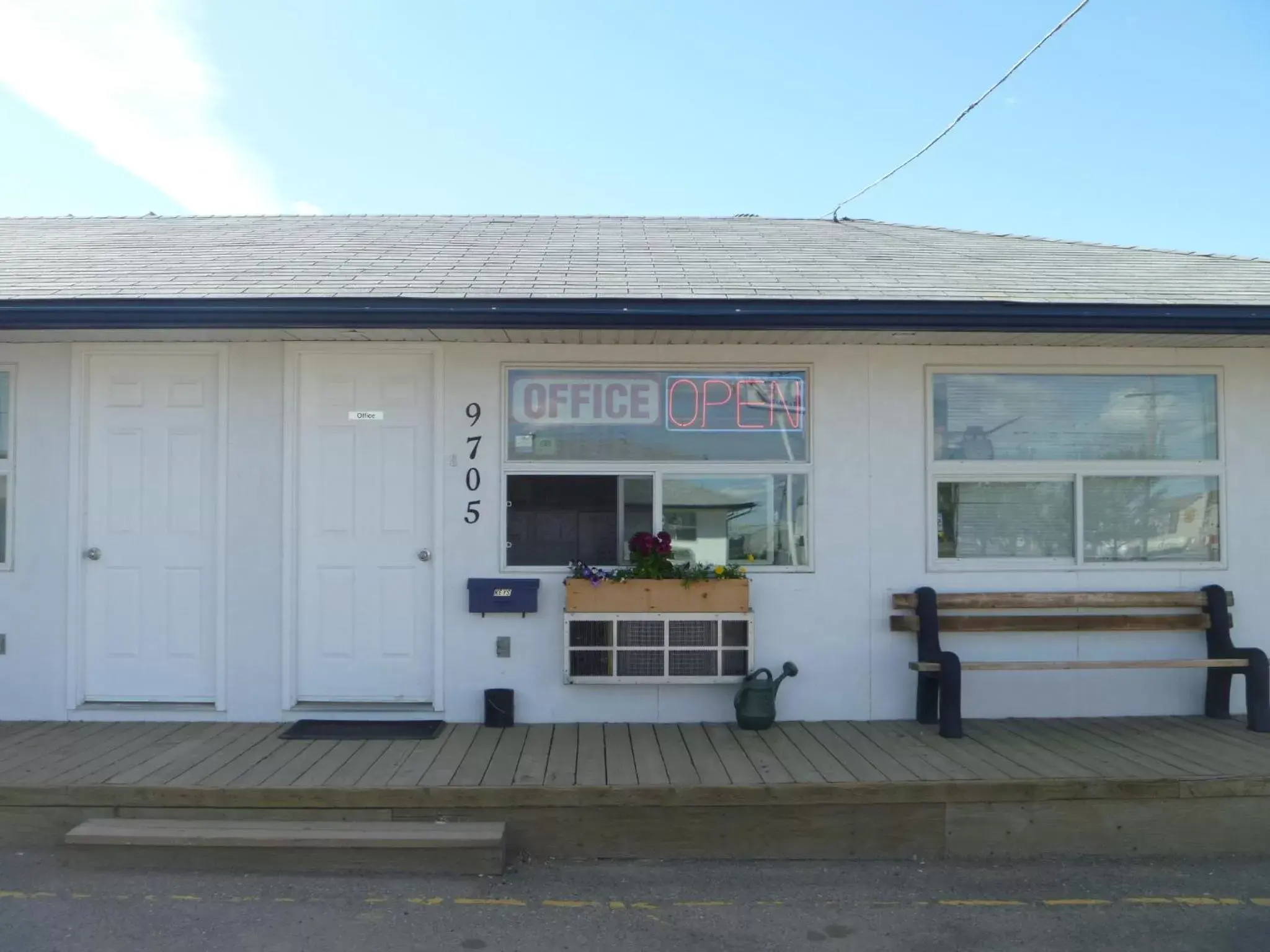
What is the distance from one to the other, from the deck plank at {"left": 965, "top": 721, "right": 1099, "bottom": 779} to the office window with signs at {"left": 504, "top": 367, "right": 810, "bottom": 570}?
137 centimetres

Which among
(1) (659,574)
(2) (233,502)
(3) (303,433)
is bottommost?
(1) (659,574)

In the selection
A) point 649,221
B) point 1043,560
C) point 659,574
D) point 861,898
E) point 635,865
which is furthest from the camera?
point 649,221

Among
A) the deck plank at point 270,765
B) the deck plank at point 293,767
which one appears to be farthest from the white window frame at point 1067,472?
the deck plank at point 270,765

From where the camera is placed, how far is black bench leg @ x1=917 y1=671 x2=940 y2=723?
5785mm

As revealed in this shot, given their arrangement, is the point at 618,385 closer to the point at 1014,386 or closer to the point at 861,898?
the point at 1014,386

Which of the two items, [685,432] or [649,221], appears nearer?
[685,432]

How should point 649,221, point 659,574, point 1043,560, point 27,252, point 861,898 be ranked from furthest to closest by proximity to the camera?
1. point 649,221
2. point 27,252
3. point 1043,560
4. point 659,574
5. point 861,898

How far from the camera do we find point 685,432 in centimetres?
594

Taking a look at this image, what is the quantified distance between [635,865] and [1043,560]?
3.15 metres

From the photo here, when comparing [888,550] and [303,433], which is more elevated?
[303,433]

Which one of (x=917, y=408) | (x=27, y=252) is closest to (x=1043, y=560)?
(x=917, y=408)

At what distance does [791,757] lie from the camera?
202 inches

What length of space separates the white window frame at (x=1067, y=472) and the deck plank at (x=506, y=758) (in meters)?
2.62

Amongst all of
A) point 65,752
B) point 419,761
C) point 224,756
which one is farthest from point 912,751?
point 65,752
